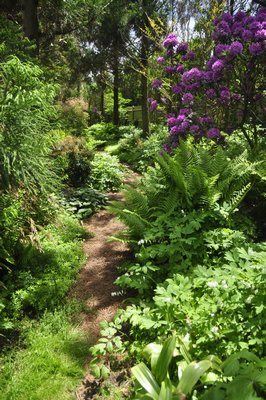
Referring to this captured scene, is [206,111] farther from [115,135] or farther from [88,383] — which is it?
[115,135]

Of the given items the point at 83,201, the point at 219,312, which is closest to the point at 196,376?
the point at 219,312

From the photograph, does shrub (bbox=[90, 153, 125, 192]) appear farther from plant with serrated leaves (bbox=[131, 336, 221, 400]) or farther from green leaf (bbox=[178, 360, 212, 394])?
green leaf (bbox=[178, 360, 212, 394])

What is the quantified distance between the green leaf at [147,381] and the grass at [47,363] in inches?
26.9

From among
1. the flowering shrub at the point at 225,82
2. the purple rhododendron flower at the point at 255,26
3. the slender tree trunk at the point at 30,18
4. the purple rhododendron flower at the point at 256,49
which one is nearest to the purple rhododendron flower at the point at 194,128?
the flowering shrub at the point at 225,82

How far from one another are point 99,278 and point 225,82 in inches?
144

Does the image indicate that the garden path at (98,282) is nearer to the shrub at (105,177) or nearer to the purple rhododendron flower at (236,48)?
the shrub at (105,177)

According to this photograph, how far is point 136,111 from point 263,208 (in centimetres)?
1798

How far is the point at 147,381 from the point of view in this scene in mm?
1969

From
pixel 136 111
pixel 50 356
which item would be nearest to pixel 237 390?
pixel 50 356

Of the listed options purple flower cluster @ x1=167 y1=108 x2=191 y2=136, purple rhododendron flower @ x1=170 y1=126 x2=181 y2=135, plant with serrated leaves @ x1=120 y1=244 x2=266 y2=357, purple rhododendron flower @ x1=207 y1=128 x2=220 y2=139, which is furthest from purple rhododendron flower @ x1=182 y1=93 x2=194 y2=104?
plant with serrated leaves @ x1=120 y1=244 x2=266 y2=357

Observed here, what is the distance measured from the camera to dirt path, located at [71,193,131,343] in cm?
322

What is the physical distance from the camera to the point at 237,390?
1.60 m

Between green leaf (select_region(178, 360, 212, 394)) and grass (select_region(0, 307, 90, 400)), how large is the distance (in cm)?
96

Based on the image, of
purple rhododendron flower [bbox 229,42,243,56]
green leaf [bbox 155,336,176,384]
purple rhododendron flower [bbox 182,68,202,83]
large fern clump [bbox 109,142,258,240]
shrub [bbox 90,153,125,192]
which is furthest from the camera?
shrub [bbox 90,153,125,192]
